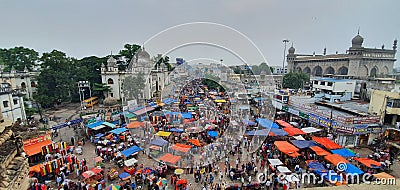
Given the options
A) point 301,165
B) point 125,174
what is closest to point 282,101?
point 301,165

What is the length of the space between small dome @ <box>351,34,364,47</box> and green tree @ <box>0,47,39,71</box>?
65.5 meters

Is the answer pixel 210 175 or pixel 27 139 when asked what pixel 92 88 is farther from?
pixel 210 175

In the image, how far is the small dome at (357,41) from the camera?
43669mm

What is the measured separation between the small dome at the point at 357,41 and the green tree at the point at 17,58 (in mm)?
65537

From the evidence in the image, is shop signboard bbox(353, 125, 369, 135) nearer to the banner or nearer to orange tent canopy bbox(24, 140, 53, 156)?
orange tent canopy bbox(24, 140, 53, 156)

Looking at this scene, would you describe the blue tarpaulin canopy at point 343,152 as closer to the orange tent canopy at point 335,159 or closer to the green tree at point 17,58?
the orange tent canopy at point 335,159

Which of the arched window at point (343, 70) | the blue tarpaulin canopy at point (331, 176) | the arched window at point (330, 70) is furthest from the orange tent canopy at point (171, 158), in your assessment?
the arched window at point (330, 70)

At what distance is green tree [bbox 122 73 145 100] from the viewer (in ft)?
49.3

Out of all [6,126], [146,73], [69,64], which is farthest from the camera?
[69,64]

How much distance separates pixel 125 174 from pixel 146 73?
34.7ft

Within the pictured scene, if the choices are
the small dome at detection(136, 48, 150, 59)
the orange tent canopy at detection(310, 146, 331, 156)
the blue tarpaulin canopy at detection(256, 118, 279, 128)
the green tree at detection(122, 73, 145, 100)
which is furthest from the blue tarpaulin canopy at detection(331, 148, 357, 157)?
the green tree at detection(122, 73, 145, 100)

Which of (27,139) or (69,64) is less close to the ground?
(69,64)

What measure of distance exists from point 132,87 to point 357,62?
4873 cm

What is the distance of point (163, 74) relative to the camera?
42.9m
